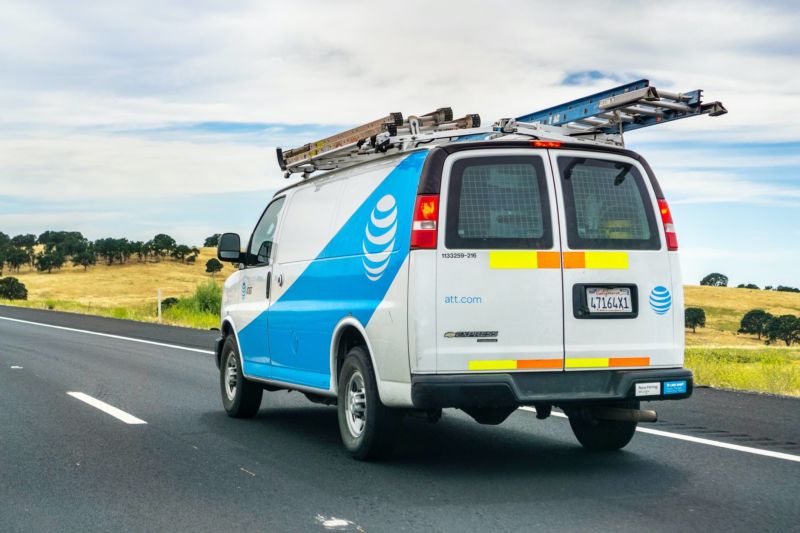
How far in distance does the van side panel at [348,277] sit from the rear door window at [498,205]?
11.4 inches

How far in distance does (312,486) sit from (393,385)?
2.77 feet

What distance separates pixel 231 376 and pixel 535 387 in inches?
184

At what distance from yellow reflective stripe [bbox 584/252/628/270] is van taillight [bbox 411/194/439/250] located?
107 cm

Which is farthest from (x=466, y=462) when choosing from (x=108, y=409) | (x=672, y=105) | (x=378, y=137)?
(x=108, y=409)

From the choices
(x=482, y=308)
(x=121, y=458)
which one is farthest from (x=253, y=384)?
(x=482, y=308)

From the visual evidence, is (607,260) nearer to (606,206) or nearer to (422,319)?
(606,206)

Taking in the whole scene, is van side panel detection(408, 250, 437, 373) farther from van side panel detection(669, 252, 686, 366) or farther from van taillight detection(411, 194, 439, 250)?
van side panel detection(669, 252, 686, 366)

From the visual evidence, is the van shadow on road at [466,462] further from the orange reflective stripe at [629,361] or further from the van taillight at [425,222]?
the van taillight at [425,222]

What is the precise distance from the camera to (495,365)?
699 centimetres

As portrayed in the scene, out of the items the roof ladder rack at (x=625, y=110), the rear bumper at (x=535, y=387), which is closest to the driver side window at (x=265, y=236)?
the roof ladder rack at (x=625, y=110)

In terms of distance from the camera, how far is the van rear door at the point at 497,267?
6977mm

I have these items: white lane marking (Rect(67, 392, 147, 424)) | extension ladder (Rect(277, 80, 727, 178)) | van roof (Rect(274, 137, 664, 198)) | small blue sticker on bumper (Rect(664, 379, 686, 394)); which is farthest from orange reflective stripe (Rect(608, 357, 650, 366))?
white lane marking (Rect(67, 392, 147, 424))

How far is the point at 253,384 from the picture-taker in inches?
412

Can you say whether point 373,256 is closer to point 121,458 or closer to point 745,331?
point 121,458
